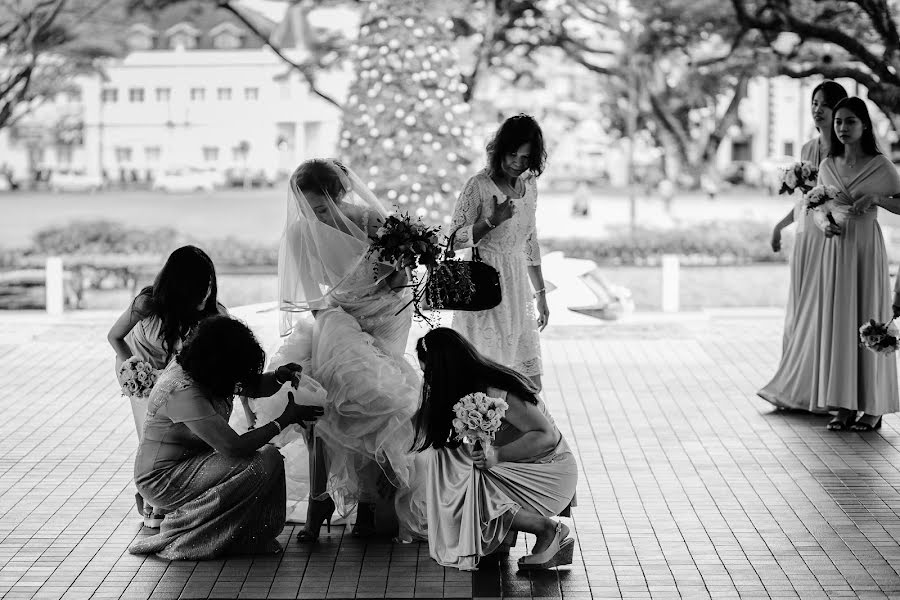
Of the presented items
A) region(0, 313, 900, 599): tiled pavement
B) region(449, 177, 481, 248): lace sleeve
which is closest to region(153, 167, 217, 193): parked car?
region(0, 313, 900, 599): tiled pavement

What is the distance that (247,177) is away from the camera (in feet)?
66.4

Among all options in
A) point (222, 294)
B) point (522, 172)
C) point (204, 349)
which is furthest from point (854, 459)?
point (222, 294)

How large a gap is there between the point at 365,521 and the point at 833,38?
39.3 ft

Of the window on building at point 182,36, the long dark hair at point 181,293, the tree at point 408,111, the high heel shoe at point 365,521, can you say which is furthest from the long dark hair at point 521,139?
the window on building at point 182,36

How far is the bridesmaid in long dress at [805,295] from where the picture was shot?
818cm

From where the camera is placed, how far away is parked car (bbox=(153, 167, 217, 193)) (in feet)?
65.9

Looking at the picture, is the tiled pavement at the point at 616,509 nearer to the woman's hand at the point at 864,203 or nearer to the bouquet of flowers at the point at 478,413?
the bouquet of flowers at the point at 478,413

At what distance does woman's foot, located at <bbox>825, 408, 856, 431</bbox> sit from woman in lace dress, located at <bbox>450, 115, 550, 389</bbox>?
94.8 inches

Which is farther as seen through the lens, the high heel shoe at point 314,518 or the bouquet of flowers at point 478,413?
the high heel shoe at point 314,518

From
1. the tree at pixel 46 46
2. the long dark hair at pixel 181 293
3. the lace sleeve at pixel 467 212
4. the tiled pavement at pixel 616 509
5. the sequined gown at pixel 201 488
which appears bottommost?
the tiled pavement at pixel 616 509

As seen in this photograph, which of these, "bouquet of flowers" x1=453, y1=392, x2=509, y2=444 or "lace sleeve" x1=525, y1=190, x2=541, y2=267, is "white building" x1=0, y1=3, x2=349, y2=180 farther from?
"bouquet of flowers" x1=453, y1=392, x2=509, y2=444

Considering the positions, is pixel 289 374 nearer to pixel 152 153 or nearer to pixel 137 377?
pixel 137 377

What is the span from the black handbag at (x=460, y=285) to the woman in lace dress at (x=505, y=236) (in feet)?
0.59

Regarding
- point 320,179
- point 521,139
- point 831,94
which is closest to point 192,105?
point 831,94
